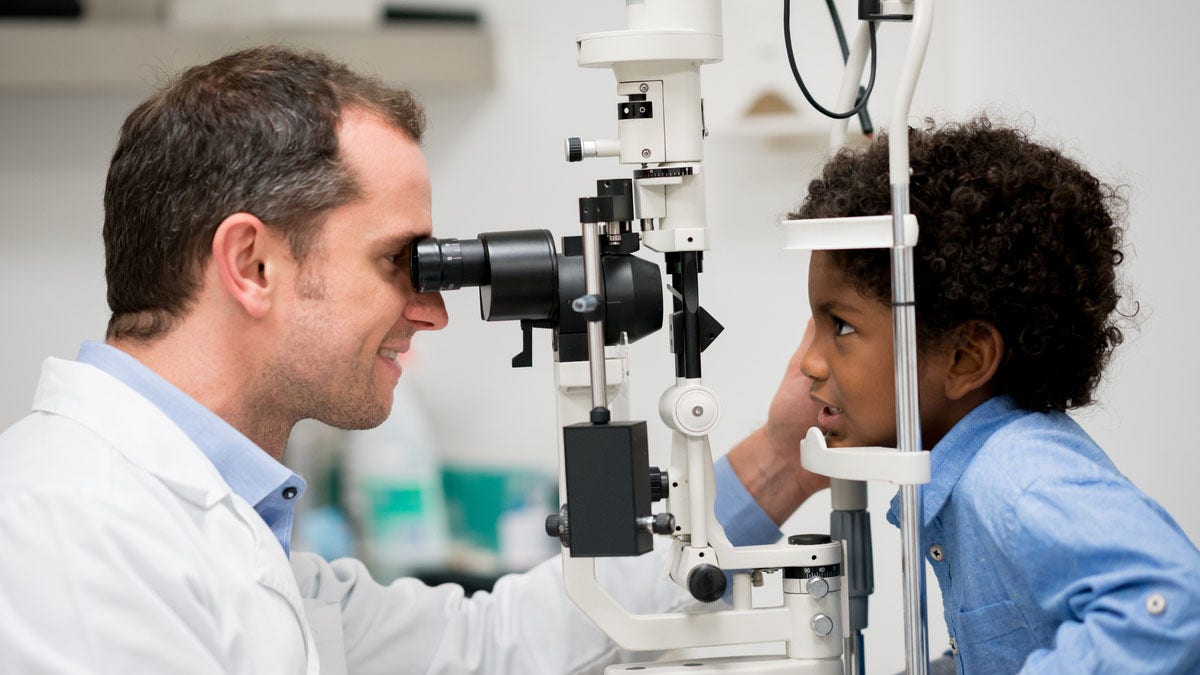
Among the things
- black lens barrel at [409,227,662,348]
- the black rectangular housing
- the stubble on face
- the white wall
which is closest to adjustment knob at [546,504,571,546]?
the black rectangular housing

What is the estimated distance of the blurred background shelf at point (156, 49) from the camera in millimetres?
2107

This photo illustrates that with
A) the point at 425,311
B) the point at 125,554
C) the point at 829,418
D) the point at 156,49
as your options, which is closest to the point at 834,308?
the point at 829,418

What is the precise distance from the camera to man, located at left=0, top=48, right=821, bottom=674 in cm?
100

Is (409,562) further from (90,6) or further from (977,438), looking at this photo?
(977,438)

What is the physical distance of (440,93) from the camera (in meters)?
2.28

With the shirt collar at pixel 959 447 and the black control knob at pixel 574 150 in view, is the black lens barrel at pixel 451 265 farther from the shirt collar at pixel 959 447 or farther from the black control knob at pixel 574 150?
the shirt collar at pixel 959 447

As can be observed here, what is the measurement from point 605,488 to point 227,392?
0.44m

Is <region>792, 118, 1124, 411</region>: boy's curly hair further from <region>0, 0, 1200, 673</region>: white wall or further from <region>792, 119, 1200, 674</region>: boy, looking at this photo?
<region>0, 0, 1200, 673</region>: white wall

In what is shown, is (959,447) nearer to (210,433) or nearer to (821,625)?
(821,625)

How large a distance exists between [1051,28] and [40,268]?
1.98 m

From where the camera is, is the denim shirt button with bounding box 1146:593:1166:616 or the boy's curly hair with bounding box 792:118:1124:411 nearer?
the denim shirt button with bounding box 1146:593:1166:616

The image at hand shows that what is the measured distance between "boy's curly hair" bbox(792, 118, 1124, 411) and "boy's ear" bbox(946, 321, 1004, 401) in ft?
0.03

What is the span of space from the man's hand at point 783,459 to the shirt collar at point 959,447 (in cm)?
29

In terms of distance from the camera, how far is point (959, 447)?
3.77ft
